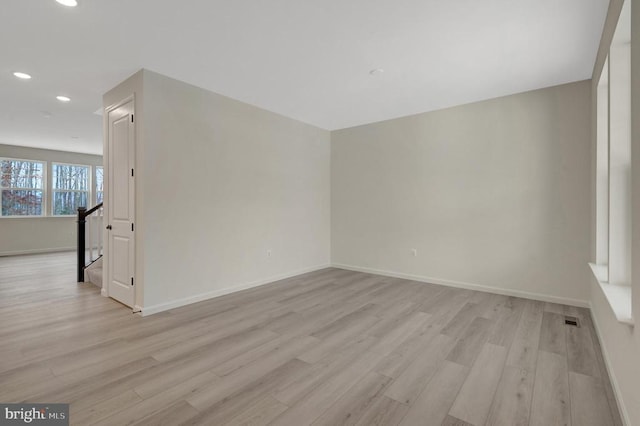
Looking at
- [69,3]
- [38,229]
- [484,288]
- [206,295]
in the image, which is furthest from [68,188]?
[484,288]

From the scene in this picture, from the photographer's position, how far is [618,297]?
1925 millimetres

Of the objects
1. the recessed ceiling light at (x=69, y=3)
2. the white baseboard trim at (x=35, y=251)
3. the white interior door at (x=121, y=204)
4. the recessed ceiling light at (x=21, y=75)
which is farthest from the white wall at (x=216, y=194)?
the white baseboard trim at (x=35, y=251)

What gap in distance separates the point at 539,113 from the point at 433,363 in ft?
11.1

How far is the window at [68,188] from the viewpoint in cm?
771

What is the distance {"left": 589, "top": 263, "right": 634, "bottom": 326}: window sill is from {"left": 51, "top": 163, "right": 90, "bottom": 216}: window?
10467 mm

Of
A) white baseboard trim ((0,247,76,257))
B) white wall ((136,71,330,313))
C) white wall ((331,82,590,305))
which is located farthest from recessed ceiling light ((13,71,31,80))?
white baseboard trim ((0,247,76,257))

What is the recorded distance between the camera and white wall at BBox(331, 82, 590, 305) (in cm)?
350

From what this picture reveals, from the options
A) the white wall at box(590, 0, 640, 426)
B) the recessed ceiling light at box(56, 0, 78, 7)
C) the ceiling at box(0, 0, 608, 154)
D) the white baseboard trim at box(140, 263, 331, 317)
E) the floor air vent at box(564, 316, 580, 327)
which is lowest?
the floor air vent at box(564, 316, 580, 327)

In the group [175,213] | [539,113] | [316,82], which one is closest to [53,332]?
[175,213]

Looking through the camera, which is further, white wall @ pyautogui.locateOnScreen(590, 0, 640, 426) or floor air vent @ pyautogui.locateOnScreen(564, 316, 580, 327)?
floor air vent @ pyautogui.locateOnScreen(564, 316, 580, 327)

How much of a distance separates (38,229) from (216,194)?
22.0ft

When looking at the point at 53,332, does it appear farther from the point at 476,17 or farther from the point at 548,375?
the point at 476,17

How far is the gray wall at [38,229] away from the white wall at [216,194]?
648 centimetres

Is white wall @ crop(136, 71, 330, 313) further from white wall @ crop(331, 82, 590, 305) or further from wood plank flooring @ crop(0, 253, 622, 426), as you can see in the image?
white wall @ crop(331, 82, 590, 305)
